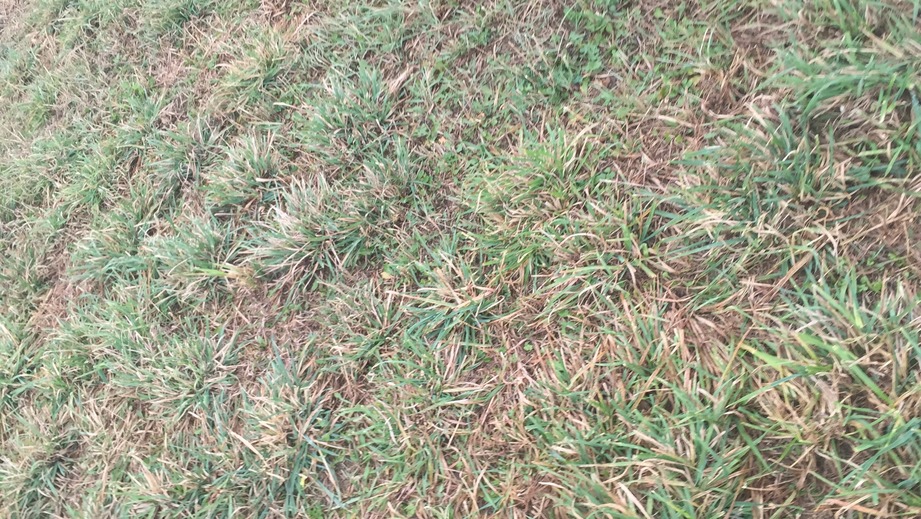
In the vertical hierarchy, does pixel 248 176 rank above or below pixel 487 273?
above

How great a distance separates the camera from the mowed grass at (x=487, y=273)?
140 cm

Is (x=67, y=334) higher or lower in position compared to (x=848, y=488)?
higher

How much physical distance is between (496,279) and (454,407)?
0.43 metres

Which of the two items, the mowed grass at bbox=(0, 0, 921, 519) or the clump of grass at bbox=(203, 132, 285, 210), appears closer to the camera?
the mowed grass at bbox=(0, 0, 921, 519)

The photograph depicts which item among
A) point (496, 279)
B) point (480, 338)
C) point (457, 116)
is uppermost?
point (457, 116)

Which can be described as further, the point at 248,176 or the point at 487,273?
the point at 248,176

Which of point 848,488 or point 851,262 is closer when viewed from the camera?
point 848,488

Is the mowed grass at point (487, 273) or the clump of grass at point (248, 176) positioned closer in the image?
the mowed grass at point (487, 273)

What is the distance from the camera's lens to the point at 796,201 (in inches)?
59.1

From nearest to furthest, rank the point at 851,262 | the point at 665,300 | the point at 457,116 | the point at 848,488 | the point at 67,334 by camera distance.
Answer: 1. the point at 848,488
2. the point at 851,262
3. the point at 665,300
4. the point at 457,116
5. the point at 67,334

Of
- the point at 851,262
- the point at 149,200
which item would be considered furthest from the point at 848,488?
the point at 149,200

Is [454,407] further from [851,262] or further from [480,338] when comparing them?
[851,262]

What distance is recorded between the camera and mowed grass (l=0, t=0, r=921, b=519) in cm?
140

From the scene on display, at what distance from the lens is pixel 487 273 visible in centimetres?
187
